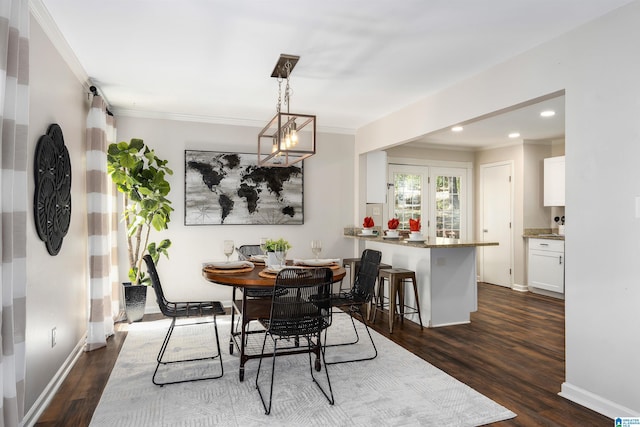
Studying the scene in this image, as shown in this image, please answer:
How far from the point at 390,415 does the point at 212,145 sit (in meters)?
4.16

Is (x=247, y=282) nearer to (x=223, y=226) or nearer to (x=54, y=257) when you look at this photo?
(x=54, y=257)

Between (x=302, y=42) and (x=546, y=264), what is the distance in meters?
5.19

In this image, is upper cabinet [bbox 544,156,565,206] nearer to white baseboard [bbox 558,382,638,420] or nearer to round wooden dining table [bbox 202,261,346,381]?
white baseboard [bbox 558,382,638,420]

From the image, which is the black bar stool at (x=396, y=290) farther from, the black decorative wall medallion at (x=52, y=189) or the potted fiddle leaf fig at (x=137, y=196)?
the black decorative wall medallion at (x=52, y=189)

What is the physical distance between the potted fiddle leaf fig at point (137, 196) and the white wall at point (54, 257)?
547mm

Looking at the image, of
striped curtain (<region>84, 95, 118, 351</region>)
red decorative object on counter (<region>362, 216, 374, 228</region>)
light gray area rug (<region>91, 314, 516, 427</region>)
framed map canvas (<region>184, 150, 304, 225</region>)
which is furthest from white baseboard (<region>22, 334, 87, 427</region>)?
red decorative object on counter (<region>362, 216, 374, 228</region>)

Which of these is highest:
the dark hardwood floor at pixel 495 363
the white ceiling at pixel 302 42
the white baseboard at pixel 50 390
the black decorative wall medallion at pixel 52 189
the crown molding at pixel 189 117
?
the white ceiling at pixel 302 42

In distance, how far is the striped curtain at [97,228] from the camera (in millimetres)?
3793

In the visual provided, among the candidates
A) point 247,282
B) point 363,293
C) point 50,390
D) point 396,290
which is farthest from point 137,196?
point 396,290

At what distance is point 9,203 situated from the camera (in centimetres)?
186

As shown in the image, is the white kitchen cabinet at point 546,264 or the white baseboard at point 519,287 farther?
the white baseboard at point 519,287

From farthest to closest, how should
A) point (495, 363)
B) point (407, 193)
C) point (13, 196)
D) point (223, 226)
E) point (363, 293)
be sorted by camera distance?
point (407, 193), point (223, 226), point (363, 293), point (495, 363), point (13, 196)

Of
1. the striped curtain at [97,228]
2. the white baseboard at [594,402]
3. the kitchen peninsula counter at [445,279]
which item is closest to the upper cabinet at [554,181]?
the kitchen peninsula counter at [445,279]

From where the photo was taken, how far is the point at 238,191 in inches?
220
